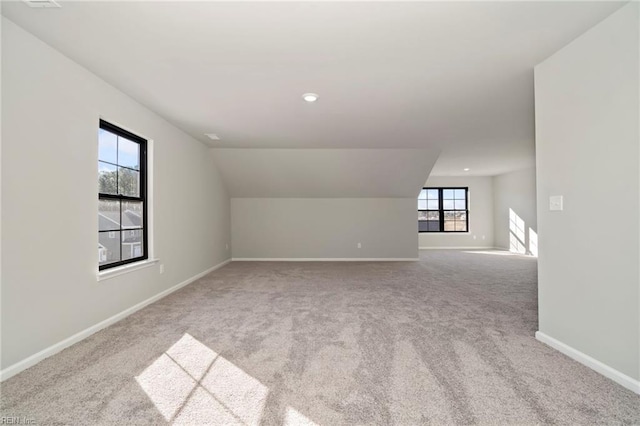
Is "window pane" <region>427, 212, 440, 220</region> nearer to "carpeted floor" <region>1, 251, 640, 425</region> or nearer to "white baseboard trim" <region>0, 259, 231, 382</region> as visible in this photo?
"carpeted floor" <region>1, 251, 640, 425</region>

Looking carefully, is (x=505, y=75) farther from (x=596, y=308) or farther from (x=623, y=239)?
(x=596, y=308)

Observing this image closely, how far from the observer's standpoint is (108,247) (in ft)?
9.99

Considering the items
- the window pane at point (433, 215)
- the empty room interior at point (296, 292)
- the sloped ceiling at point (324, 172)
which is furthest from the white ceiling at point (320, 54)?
the window pane at point (433, 215)

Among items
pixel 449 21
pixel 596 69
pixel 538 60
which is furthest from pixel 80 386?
pixel 538 60

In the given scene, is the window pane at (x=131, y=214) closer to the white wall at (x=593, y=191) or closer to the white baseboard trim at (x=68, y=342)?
the white baseboard trim at (x=68, y=342)

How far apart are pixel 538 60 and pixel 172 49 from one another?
2.91 m

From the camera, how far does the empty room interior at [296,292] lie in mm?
1740

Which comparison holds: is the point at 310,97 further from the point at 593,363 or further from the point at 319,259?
the point at 319,259

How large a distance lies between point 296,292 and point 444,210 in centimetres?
706

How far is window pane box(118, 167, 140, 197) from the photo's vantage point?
320cm

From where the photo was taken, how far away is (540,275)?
8.11 feet

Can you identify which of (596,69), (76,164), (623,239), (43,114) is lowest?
(623,239)

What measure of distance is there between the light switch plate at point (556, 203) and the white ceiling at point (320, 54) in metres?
1.13

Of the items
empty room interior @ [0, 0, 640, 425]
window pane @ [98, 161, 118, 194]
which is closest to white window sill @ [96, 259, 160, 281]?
empty room interior @ [0, 0, 640, 425]
